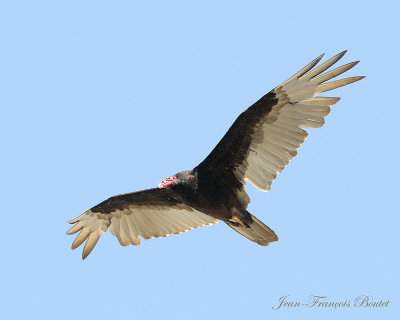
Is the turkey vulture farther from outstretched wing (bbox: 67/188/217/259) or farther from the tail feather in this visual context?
outstretched wing (bbox: 67/188/217/259)

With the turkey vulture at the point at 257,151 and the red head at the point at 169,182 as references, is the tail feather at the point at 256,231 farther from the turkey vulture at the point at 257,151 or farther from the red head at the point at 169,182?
the red head at the point at 169,182

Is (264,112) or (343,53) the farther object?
(264,112)

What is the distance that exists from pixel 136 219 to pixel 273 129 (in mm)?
2469

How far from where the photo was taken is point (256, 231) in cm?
827

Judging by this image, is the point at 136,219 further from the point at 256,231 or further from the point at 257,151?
the point at 257,151

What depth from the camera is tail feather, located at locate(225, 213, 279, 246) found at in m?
8.23

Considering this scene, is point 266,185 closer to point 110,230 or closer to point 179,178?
point 179,178

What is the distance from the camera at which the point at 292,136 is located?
7910mm

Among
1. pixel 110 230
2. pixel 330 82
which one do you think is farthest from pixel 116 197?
pixel 330 82

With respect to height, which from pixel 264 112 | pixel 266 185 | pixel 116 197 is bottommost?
pixel 266 185

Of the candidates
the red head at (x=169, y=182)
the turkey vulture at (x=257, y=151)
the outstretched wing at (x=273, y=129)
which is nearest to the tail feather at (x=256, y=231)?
the turkey vulture at (x=257, y=151)

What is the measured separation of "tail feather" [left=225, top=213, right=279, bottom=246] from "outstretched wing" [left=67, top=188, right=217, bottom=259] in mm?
872

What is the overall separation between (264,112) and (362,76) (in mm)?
1130

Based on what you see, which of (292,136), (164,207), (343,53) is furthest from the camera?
(164,207)
